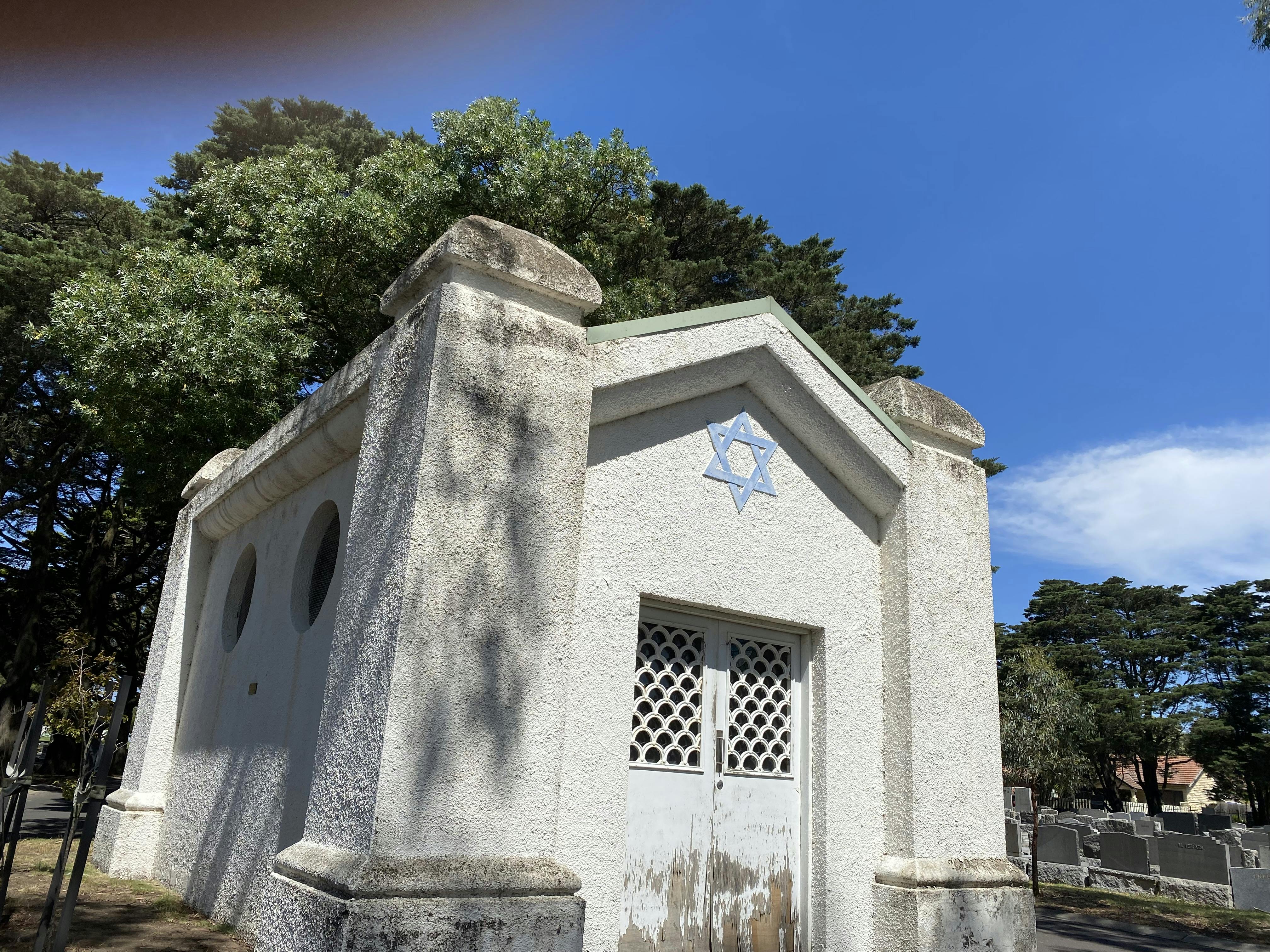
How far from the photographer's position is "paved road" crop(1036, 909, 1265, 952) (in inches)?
352

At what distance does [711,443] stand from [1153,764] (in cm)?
4232

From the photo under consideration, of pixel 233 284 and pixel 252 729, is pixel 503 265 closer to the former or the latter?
pixel 252 729

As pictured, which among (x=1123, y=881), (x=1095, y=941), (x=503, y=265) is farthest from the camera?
(x=1123, y=881)

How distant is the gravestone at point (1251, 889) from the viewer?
1161 cm

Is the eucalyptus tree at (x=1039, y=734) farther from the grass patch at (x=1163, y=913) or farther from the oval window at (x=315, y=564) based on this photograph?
the oval window at (x=315, y=564)

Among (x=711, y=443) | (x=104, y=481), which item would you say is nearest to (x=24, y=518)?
(x=104, y=481)

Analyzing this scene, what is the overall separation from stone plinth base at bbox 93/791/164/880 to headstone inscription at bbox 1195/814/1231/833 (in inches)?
802

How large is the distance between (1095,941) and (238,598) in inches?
371

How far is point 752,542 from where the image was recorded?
545 centimetres

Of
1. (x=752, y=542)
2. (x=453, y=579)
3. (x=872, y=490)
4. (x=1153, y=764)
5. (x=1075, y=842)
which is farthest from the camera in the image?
(x=1153, y=764)

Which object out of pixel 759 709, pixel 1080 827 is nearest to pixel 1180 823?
pixel 1080 827

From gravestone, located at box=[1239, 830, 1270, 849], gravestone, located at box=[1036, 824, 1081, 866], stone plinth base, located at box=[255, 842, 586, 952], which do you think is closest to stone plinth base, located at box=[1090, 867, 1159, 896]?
gravestone, located at box=[1036, 824, 1081, 866]

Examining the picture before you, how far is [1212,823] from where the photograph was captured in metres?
19.9

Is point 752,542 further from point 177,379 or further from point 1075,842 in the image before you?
point 1075,842
